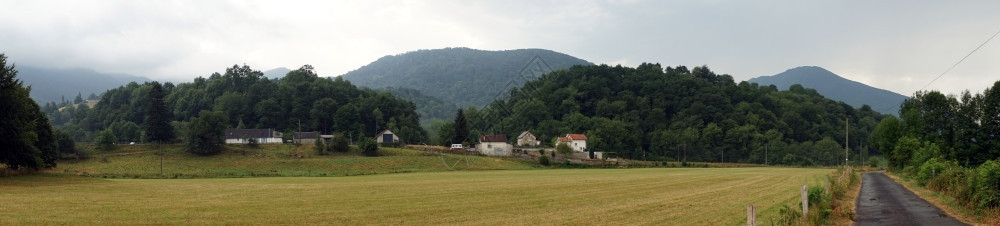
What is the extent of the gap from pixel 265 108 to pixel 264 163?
6577cm

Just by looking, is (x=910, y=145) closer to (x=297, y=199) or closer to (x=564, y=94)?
(x=297, y=199)

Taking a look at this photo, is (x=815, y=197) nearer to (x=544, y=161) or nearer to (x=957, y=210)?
(x=957, y=210)

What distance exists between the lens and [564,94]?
532 feet

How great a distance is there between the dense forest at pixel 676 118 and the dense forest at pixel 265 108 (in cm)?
2535

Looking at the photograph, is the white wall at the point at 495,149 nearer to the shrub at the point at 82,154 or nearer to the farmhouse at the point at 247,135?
the farmhouse at the point at 247,135

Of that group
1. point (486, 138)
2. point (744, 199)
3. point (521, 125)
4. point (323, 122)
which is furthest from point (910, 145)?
point (323, 122)

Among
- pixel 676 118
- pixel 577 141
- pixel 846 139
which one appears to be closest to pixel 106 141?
pixel 577 141

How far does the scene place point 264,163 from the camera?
77.6 meters

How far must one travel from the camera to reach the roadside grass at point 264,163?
6614 centimetres

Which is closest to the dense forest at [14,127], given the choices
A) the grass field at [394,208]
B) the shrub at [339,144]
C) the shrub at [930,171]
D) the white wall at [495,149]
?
the grass field at [394,208]

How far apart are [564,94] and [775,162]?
183ft

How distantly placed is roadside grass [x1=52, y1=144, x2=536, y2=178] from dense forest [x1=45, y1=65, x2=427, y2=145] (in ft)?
136

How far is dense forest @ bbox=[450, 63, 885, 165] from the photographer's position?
5315 inches

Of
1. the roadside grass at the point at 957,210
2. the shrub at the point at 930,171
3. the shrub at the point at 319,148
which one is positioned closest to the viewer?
the roadside grass at the point at 957,210
